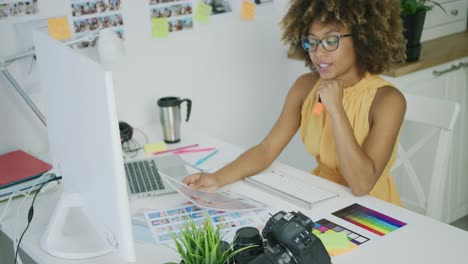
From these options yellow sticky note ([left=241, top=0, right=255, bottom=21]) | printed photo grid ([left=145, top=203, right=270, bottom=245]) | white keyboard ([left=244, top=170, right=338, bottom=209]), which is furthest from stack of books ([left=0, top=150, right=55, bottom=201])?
yellow sticky note ([left=241, top=0, right=255, bottom=21])

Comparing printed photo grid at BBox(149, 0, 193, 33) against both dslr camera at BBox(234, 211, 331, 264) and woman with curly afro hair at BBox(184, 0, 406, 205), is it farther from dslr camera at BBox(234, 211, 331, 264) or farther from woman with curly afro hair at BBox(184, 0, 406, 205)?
dslr camera at BBox(234, 211, 331, 264)

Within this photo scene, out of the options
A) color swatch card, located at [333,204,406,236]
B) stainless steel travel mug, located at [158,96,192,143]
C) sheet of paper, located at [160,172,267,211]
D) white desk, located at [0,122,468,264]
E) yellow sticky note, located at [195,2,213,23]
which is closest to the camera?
white desk, located at [0,122,468,264]

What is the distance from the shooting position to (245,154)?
1982 mm

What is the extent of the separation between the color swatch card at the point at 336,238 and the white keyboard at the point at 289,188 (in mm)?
120

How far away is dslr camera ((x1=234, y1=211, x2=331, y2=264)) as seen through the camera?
114 centimetres

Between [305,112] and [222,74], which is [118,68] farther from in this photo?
[305,112]

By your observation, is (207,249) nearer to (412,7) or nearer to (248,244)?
(248,244)

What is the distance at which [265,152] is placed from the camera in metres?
2.03

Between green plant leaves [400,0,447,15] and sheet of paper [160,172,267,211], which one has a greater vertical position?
green plant leaves [400,0,447,15]

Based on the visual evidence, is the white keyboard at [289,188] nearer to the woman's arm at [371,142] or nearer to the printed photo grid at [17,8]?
the woman's arm at [371,142]

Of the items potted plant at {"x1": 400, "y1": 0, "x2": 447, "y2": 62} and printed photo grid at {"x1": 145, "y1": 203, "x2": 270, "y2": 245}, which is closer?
printed photo grid at {"x1": 145, "y1": 203, "x2": 270, "y2": 245}

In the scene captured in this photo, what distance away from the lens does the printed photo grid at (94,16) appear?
2.22m

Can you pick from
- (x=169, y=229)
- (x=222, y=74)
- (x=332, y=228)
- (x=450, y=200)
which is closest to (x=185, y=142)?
(x=222, y=74)

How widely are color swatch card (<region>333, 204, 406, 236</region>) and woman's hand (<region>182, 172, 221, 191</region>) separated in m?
0.38
